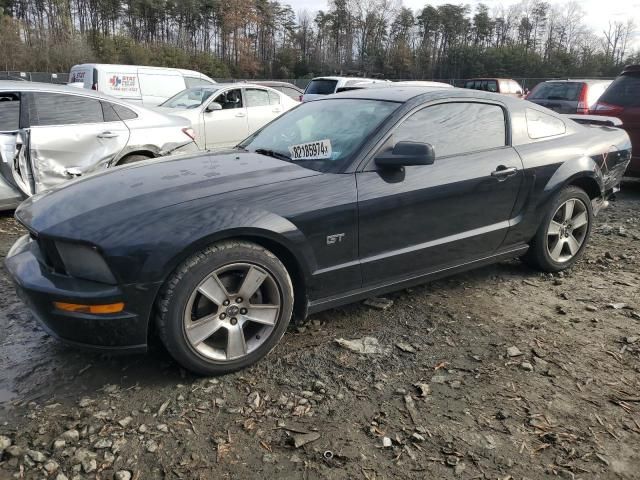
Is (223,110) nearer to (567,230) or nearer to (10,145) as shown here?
(10,145)

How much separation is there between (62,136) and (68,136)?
0.06 metres

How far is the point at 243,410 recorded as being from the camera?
8.34 ft

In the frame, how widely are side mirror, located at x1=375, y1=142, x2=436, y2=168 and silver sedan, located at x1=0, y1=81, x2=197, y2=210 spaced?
3.87 metres

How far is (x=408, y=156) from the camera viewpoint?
309 cm

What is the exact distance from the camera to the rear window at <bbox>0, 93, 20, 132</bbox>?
540 centimetres

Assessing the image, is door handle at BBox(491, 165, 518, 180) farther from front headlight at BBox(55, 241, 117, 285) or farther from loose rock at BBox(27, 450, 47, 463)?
loose rock at BBox(27, 450, 47, 463)

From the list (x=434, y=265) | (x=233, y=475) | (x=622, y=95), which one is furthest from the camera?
(x=622, y=95)

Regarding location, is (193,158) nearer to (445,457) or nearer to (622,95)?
(445,457)

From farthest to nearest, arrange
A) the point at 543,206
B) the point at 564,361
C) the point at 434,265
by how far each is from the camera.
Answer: the point at 543,206 → the point at 434,265 → the point at 564,361

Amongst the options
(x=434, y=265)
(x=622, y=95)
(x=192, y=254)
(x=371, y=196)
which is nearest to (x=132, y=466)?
(x=192, y=254)

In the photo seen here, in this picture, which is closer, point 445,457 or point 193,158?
point 445,457

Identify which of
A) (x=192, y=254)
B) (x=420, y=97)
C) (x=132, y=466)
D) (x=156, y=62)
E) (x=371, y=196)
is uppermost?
(x=156, y=62)

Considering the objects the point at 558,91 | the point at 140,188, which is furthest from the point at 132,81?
the point at 140,188

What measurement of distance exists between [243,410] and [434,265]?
1673 millimetres
